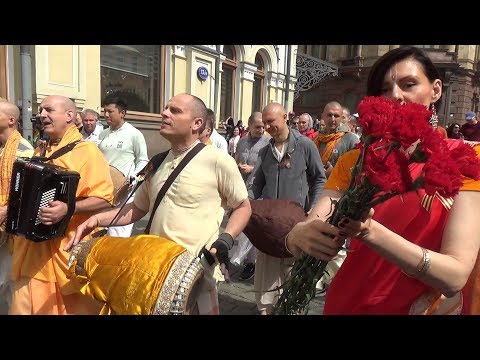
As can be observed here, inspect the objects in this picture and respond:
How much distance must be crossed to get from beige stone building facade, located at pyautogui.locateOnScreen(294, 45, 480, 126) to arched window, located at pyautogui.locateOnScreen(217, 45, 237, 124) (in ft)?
39.7

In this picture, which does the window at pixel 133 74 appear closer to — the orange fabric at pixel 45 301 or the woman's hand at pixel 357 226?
the orange fabric at pixel 45 301

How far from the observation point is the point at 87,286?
2.10 metres

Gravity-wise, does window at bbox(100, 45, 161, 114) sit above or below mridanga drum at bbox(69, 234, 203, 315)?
above

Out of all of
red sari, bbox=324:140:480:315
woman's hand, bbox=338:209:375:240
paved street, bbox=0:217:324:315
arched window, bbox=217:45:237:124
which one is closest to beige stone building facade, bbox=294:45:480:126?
arched window, bbox=217:45:237:124

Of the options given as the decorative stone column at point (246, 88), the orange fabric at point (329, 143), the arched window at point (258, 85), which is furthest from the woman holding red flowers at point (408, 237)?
the arched window at point (258, 85)

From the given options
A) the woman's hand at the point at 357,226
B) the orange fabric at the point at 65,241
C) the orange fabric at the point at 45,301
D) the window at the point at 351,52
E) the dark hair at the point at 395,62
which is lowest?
the orange fabric at the point at 45,301

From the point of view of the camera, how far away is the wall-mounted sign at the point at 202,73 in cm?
1466

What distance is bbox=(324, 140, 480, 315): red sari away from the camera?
4.38 feet

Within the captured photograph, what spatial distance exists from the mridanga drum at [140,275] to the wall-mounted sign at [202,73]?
13199 mm

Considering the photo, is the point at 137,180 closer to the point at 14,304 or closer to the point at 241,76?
the point at 14,304

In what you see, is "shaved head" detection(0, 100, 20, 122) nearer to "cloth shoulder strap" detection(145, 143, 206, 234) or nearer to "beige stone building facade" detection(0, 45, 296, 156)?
"cloth shoulder strap" detection(145, 143, 206, 234)
